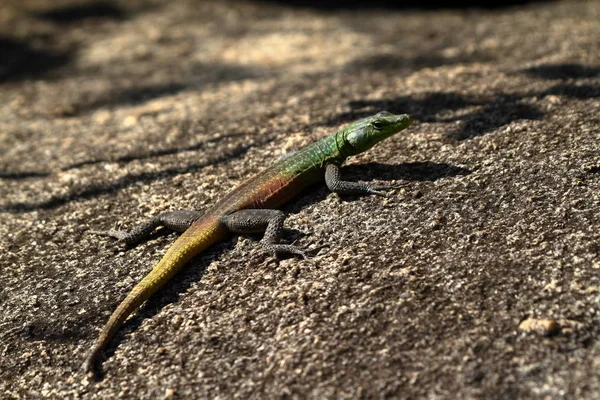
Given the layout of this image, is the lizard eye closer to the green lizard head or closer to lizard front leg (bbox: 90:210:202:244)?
the green lizard head

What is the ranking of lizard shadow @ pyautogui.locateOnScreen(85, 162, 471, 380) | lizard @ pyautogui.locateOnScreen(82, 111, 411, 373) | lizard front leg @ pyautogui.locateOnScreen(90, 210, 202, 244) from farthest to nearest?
lizard front leg @ pyautogui.locateOnScreen(90, 210, 202, 244)
lizard @ pyautogui.locateOnScreen(82, 111, 411, 373)
lizard shadow @ pyautogui.locateOnScreen(85, 162, 471, 380)

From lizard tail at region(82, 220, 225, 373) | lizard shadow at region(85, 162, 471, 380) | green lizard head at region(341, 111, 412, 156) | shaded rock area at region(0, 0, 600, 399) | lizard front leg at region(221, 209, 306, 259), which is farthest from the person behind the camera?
green lizard head at region(341, 111, 412, 156)

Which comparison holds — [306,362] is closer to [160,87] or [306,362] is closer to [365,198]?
[365,198]

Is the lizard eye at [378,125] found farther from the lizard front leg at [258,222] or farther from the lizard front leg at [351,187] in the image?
the lizard front leg at [258,222]

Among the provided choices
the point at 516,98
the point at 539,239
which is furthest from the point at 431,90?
the point at 539,239

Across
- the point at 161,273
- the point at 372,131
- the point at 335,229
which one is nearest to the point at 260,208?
the point at 335,229

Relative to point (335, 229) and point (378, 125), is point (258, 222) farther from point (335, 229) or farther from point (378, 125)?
point (378, 125)

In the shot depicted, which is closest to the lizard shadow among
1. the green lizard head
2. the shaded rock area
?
the shaded rock area

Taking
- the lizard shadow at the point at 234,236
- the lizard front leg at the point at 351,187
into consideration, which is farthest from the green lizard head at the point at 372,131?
the lizard front leg at the point at 351,187

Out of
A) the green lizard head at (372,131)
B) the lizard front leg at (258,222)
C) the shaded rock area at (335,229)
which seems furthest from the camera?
the green lizard head at (372,131)
